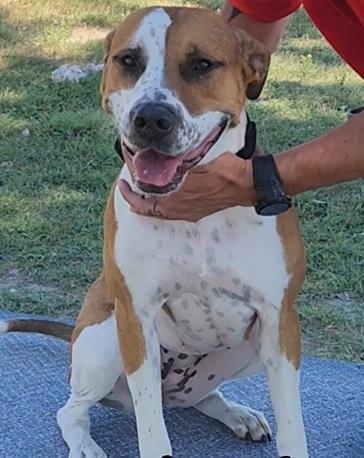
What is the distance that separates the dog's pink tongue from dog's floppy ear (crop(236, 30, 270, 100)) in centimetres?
36

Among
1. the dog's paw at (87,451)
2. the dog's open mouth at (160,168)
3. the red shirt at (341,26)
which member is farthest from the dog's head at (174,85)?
the dog's paw at (87,451)

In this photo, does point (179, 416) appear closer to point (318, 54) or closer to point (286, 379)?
point (286, 379)

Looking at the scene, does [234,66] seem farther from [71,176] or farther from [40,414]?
[71,176]

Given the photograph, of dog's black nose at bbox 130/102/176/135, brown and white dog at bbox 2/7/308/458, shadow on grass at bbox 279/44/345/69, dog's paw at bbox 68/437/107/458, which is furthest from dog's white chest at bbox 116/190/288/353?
shadow on grass at bbox 279/44/345/69

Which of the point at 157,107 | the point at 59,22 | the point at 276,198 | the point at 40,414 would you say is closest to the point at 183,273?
the point at 276,198

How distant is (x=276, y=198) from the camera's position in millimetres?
2887

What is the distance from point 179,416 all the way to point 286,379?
0.73 meters

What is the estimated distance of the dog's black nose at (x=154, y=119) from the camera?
2.63 meters

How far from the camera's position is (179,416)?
12.0 feet

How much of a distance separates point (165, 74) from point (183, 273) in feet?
1.83

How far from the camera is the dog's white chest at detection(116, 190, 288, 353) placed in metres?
2.95

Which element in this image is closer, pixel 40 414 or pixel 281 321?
pixel 281 321

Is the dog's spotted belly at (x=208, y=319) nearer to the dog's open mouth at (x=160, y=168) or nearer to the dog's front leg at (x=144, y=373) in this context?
the dog's front leg at (x=144, y=373)

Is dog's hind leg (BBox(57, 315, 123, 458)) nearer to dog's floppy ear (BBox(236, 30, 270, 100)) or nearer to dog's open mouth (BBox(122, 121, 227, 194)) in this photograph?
dog's open mouth (BBox(122, 121, 227, 194))
